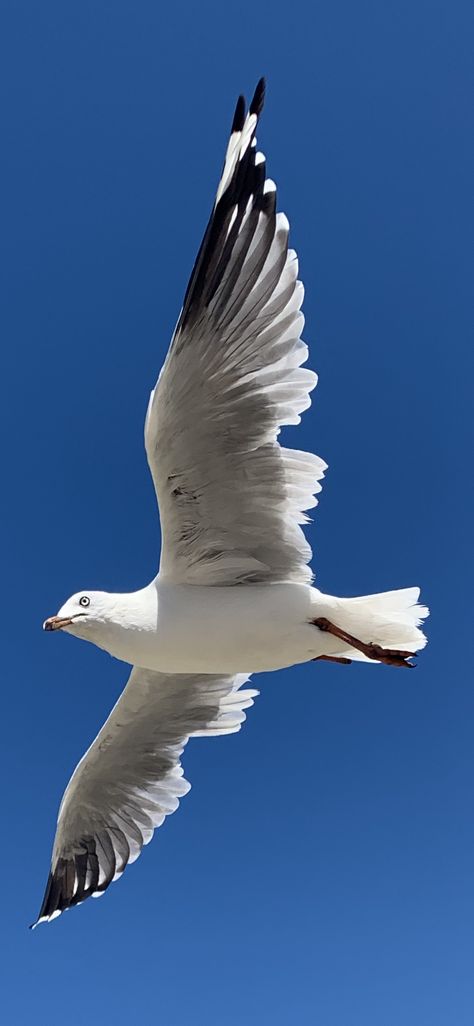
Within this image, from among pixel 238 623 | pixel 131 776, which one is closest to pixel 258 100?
pixel 238 623

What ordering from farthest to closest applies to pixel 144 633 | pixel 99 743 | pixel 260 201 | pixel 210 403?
1. pixel 99 743
2. pixel 144 633
3. pixel 210 403
4. pixel 260 201

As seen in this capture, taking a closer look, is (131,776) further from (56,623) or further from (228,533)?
(228,533)

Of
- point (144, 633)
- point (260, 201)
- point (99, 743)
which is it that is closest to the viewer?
point (260, 201)

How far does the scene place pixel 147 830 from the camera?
7.98 meters

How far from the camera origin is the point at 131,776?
780 centimetres

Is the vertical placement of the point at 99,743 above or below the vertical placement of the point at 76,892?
above

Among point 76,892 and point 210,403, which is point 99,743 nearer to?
point 76,892

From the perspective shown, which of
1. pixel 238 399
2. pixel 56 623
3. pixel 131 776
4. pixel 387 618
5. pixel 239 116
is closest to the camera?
pixel 239 116

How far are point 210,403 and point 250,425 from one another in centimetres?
28

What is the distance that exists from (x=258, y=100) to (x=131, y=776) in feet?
16.3

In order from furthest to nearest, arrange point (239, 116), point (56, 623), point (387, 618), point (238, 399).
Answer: point (387, 618) < point (56, 623) < point (238, 399) < point (239, 116)

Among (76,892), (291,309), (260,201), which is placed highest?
(260,201)

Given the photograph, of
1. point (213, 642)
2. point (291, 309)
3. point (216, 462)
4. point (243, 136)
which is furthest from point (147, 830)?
point (243, 136)

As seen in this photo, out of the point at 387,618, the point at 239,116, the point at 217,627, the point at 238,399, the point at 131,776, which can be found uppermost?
the point at 239,116
